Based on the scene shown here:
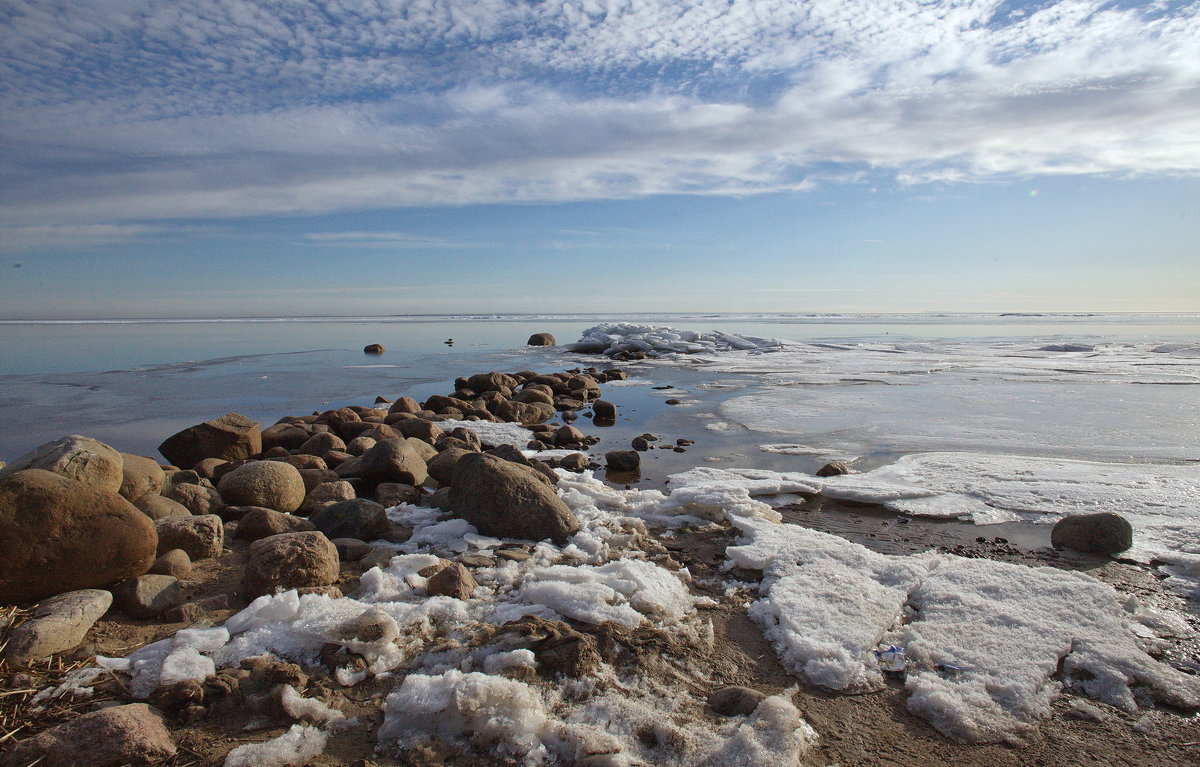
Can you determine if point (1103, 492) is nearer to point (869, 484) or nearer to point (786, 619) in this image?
point (869, 484)

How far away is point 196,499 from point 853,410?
840 cm

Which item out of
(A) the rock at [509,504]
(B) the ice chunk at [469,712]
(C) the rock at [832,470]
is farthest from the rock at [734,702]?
(C) the rock at [832,470]

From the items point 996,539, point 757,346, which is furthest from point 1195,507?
point 757,346

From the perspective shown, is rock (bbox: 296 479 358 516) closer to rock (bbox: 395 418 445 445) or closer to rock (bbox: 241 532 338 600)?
rock (bbox: 241 532 338 600)

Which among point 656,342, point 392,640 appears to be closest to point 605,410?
point 392,640

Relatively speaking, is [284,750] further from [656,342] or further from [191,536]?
[656,342]

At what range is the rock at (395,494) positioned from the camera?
5055 millimetres

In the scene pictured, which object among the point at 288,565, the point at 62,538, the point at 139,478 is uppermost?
the point at 62,538

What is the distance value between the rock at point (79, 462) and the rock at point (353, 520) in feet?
3.89

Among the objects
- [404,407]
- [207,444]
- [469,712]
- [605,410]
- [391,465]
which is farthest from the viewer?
[605,410]

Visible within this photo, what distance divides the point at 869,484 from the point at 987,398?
672 cm

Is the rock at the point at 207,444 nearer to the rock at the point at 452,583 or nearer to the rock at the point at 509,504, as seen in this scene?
the rock at the point at 509,504

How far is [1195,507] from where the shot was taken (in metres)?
4.96

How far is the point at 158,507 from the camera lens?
13.6 feet
